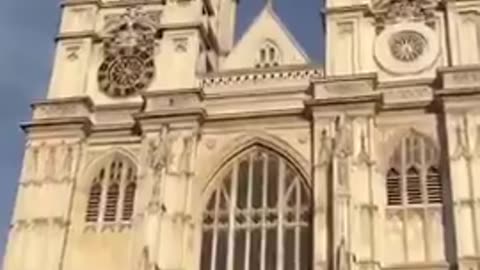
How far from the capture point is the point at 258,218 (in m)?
20.8

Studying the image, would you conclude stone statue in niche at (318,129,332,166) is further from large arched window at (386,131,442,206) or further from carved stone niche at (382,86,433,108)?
carved stone niche at (382,86,433,108)

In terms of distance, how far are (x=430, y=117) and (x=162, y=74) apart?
262 inches

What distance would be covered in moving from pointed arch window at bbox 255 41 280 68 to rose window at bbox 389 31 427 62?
3026 mm

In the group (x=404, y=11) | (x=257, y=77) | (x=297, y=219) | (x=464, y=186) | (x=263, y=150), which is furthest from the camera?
(x=404, y=11)

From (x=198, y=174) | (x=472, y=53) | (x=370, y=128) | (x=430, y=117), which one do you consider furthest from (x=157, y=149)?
(x=472, y=53)

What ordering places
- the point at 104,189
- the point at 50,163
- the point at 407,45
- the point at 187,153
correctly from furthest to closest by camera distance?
the point at 407,45 < the point at 50,163 < the point at 104,189 < the point at 187,153

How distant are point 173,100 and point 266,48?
3.24 meters

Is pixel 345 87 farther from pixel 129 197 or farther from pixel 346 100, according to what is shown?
pixel 129 197

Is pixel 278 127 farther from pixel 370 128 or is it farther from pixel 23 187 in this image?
pixel 23 187

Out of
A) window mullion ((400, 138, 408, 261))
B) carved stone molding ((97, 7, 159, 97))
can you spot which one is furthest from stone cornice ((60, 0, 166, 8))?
window mullion ((400, 138, 408, 261))

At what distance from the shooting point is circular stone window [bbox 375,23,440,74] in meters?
22.2

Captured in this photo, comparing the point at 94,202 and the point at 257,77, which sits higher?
the point at 257,77

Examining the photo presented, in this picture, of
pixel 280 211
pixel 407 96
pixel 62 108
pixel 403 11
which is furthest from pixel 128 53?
pixel 407 96

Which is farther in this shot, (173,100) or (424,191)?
(173,100)
